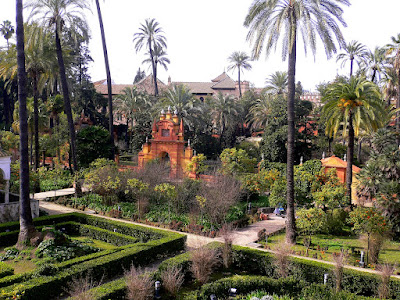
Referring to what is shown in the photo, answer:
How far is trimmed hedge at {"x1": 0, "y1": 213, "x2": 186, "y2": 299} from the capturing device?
1078 centimetres

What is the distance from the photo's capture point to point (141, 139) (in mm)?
42906

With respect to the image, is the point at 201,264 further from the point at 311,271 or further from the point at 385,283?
the point at 385,283

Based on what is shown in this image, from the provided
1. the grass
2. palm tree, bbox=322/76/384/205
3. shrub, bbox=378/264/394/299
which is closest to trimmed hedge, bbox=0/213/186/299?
the grass

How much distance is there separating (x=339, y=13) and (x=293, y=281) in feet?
37.5

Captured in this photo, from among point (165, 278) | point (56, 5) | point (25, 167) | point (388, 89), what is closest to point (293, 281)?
point (165, 278)

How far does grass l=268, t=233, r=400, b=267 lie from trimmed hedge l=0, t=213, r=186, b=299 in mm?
4799

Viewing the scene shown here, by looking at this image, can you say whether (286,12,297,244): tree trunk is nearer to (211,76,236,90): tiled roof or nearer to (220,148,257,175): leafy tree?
(220,148,257,175): leafy tree

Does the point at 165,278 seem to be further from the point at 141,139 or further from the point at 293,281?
the point at 141,139

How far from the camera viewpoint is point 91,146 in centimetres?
3152

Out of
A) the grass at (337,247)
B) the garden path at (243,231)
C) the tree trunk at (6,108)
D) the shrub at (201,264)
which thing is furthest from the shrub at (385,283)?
the tree trunk at (6,108)

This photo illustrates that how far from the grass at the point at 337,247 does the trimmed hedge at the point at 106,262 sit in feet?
15.7

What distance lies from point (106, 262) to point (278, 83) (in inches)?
1736

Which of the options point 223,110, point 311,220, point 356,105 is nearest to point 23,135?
point 311,220

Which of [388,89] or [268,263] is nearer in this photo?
[268,263]
